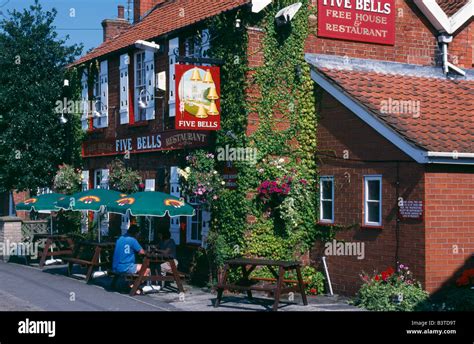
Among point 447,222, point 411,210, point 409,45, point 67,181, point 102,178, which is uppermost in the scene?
point 409,45

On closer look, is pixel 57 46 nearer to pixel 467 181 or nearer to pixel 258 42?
pixel 258 42

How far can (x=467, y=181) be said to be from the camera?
49.5 ft

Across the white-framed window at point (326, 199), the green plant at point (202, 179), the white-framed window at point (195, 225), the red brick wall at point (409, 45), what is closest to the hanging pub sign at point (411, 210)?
the white-framed window at point (326, 199)

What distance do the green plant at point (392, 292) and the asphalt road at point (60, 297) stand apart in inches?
150

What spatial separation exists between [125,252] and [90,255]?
6.88m

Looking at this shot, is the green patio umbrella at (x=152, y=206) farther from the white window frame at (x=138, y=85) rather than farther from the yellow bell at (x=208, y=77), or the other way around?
the white window frame at (x=138, y=85)

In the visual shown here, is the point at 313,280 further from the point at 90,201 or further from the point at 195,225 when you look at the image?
the point at 90,201

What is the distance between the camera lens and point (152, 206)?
15867 millimetres

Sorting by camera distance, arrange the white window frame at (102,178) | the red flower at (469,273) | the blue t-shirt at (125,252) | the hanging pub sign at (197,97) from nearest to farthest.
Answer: the red flower at (469,273), the blue t-shirt at (125,252), the hanging pub sign at (197,97), the white window frame at (102,178)

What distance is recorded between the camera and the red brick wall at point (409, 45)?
1827 cm

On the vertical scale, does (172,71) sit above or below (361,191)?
above

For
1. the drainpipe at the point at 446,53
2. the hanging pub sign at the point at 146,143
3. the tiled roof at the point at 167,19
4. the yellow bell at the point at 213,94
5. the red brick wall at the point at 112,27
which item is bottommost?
the hanging pub sign at the point at 146,143

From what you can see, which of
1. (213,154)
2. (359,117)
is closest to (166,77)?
(213,154)

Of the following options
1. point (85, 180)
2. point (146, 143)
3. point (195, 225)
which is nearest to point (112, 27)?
point (85, 180)
